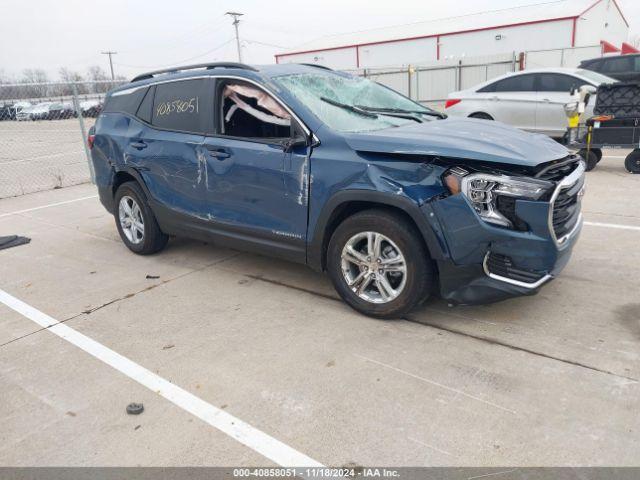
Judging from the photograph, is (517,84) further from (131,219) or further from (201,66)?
(131,219)

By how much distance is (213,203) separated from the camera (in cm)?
462

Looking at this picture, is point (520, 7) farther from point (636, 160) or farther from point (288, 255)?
point (288, 255)

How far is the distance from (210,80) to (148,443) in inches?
123

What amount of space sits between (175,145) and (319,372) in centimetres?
269

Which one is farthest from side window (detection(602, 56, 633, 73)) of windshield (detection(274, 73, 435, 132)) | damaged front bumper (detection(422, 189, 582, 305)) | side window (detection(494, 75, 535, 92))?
damaged front bumper (detection(422, 189, 582, 305))

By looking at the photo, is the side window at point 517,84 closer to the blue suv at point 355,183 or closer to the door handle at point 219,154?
the blue suv at point 355,183

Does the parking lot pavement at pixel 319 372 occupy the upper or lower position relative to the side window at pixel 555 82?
lower

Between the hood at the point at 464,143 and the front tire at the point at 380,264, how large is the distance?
47 centimetres

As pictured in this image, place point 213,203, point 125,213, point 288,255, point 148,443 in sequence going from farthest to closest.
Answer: point 125,213 → point 213,203 → point 288,255 → point 148,443

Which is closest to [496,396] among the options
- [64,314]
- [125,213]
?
[64,314]

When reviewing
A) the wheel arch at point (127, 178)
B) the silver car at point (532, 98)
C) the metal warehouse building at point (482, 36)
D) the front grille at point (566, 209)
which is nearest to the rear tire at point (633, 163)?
the silver car at point (532, 98)

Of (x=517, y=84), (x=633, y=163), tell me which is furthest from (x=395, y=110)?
(x=517, y=84)

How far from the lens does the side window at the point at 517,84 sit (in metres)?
10.4

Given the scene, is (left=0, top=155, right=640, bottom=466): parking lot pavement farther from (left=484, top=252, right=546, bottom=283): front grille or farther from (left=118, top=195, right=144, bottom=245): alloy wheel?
(left=118, top=195, right=144, bottom=245): alloy wheel
